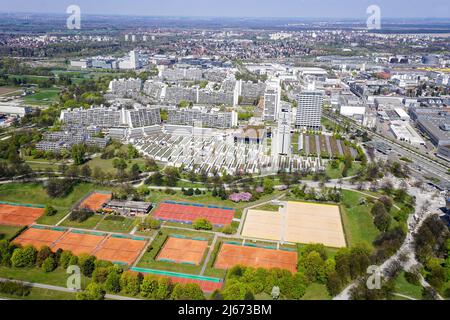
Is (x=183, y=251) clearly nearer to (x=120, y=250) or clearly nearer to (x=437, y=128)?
(x=120, y=250)

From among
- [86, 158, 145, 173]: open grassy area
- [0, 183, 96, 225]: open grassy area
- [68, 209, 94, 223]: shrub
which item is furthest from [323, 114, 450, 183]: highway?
[0, 183, 96, 225]: open grassy area

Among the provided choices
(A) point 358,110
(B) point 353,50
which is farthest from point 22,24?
(A) point 358,110

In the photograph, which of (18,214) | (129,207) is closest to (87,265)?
(129,207)

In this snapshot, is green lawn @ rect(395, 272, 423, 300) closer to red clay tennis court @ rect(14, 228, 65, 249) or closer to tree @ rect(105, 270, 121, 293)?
tree @ rect(105, 270, 121, 293)

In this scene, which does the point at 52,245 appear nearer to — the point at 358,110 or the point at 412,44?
the point at 358,110

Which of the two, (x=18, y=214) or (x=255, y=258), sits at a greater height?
(x=18, y=214)

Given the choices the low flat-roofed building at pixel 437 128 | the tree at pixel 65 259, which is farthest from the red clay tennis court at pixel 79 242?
the low flat-roofed building at pixel 437 128

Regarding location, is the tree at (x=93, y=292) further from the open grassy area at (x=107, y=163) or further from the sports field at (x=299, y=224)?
the open grassy area at (x=107, y=163)
